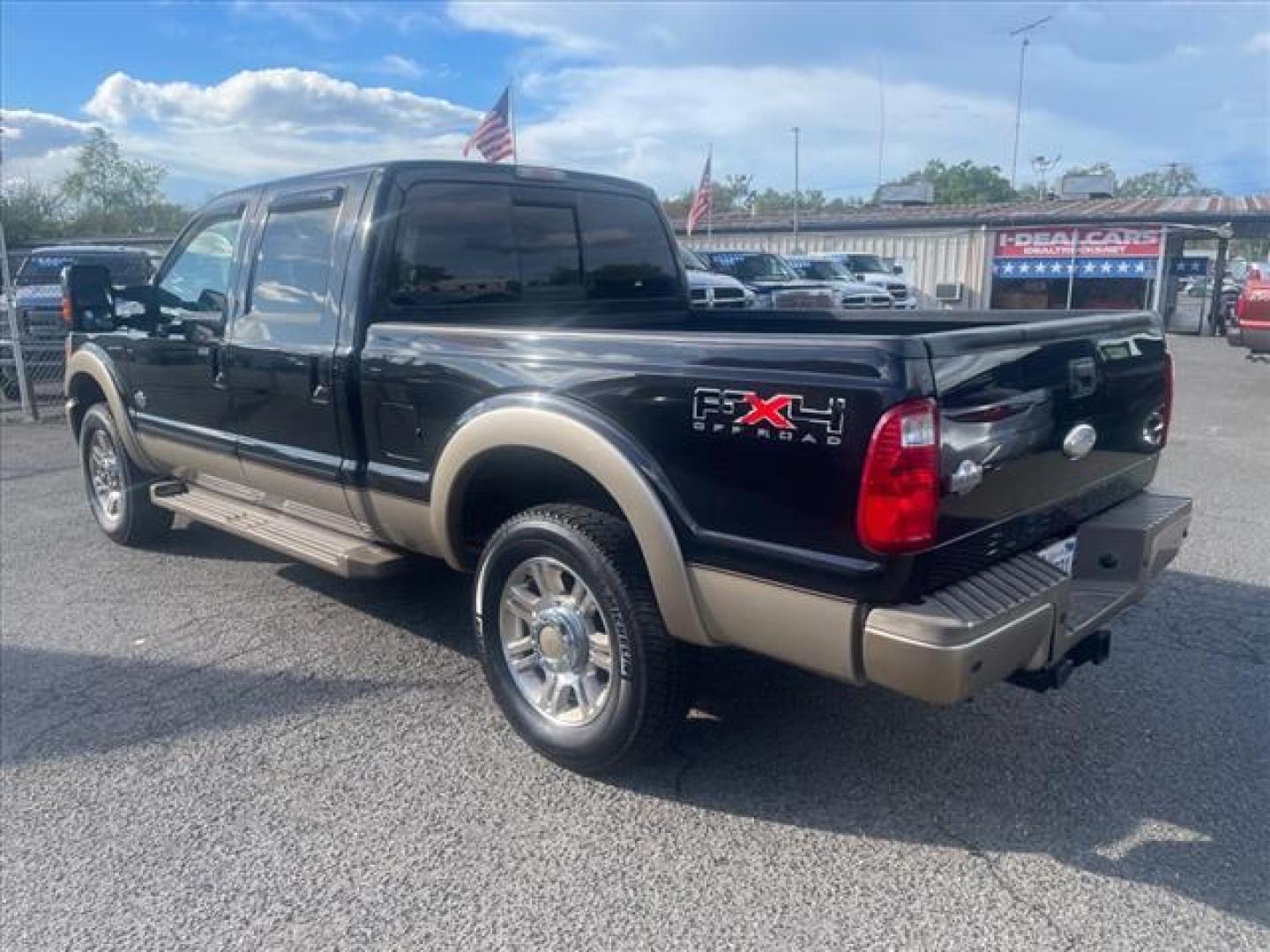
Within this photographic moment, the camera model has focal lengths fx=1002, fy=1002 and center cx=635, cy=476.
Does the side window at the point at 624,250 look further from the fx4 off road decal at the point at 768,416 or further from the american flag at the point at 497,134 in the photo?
the american flag at the point at 497,134

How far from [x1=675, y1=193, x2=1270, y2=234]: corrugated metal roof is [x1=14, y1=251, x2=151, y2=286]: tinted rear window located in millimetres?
23530

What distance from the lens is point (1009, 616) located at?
2.66 meters

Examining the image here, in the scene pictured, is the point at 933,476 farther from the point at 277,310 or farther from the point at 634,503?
the point at 277,310

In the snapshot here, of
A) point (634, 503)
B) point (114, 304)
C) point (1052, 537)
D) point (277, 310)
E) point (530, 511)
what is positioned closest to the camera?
point (634, 503)

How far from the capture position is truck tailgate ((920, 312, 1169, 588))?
2.60 metres

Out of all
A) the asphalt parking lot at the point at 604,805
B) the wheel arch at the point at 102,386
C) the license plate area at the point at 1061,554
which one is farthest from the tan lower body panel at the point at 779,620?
the wheel arch at the point at 102,386

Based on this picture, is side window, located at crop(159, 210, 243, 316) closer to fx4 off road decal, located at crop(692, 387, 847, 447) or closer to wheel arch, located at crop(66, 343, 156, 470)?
wheel arch, located at crop(66, 343, 156, 470)

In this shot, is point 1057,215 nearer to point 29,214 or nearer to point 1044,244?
point 1044,244

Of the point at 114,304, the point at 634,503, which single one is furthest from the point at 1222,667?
the point at 114,304

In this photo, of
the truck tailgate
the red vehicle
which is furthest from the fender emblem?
the red vehicle

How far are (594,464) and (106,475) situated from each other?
4584 millimetres

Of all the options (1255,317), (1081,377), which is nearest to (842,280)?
(1255,317)

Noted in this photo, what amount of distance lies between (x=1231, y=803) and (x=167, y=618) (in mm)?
4576

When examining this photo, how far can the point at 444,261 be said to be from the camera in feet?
13.5
